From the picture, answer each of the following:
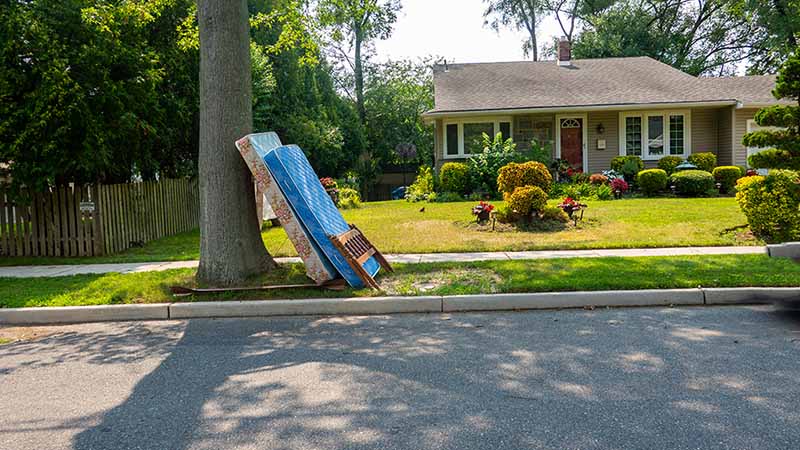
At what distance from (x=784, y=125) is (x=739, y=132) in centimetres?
1245

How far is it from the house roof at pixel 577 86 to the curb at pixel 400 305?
15104 millimetres

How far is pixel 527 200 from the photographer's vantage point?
42.7 feet

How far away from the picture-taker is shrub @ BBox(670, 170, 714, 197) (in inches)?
723

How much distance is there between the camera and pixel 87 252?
40.0ft

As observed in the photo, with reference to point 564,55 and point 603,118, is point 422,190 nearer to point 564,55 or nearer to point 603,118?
point 603,118

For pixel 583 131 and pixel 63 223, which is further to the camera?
pixel 583 131

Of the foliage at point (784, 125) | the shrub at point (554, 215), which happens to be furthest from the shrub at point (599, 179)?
the foliage at point (784, 125)

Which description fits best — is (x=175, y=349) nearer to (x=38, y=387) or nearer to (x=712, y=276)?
Result: (x=38, y=387)

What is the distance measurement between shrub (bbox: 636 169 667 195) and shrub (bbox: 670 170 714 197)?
1.16 feet

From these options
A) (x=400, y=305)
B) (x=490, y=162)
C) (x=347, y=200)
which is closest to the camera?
(x=400, y=305)

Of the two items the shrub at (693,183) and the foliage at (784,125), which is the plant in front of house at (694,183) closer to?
the shrub at (693,183)

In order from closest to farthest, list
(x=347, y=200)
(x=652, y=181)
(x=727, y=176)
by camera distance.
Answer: (x=652, y=181) → (x=727, y=176) → (x=347, y=200)

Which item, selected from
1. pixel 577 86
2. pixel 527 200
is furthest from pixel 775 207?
pixel 577 86

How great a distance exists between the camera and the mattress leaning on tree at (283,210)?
7.93m
